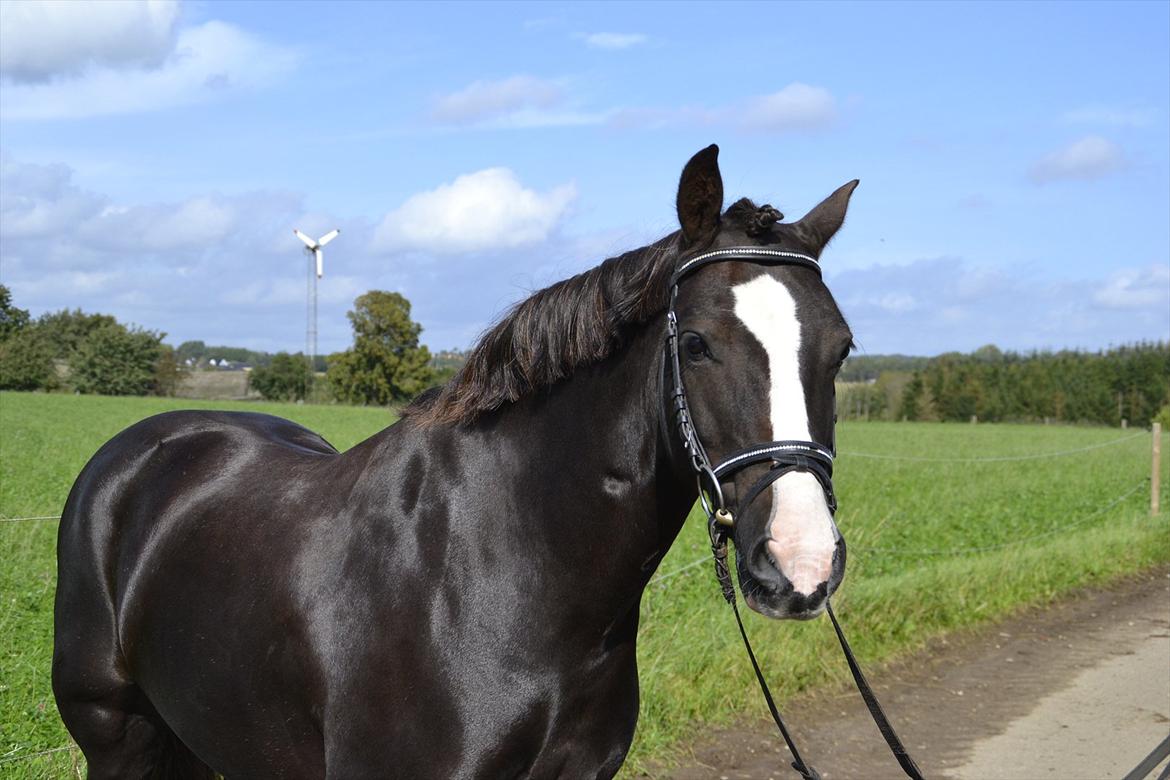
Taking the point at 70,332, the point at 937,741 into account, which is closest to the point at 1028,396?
Result: the point at 70,332

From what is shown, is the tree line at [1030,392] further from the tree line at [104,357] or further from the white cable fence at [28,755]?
the white cable fence at [28,755]

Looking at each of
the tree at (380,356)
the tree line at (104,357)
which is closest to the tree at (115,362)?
the tree line at (104,357)

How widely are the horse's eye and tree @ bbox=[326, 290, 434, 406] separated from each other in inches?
2483

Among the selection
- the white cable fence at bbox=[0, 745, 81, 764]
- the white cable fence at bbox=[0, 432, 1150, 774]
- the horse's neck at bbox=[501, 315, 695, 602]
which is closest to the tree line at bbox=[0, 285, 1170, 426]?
the white cable fence at bbox=[0, 432, 1150, 774]

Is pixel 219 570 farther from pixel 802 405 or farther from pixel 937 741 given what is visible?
pixel 937 741

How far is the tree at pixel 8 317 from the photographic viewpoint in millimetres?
33906

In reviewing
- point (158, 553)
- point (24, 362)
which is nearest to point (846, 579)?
point (158, 553)

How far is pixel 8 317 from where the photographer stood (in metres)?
36.0

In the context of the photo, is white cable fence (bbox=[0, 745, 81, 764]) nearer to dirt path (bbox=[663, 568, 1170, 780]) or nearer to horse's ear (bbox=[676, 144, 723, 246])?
dirt path (bbox=[663, 568, 1170, 780])

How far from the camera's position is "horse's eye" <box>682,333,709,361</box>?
7.41ft

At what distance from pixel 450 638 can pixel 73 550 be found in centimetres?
194

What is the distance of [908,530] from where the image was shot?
43.4 feet

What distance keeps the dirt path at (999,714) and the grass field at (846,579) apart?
0.21 meters

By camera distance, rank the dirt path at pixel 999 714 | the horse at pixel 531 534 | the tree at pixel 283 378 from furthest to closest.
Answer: the tree at pixel 283 378
the dirt path at pixel 999 714
the horse at pixel 531 534
